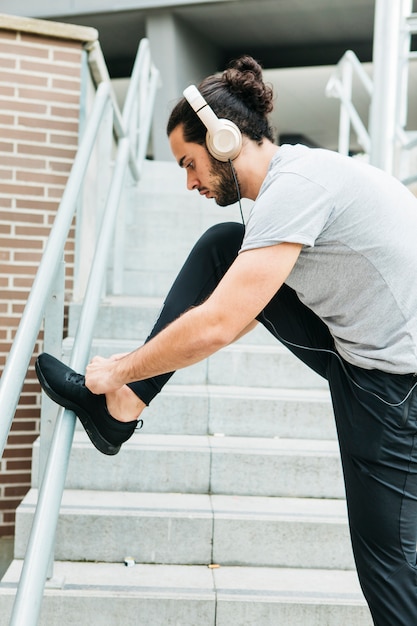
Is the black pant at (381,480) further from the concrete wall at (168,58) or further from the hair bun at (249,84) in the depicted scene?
the concrete wall at (168,58)

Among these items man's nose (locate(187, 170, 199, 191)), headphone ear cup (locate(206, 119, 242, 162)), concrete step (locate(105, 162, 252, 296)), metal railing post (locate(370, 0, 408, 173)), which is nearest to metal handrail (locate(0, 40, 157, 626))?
man's nose (locate(187, 170, 199, 191))

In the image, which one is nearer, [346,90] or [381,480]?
[381,480]

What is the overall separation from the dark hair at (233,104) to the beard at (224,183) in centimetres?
6

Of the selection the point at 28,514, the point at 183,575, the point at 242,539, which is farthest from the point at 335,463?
the point at 28,514

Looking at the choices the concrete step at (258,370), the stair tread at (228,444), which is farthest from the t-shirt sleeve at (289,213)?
the concrete step at (258,370)

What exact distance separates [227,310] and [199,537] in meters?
1.13

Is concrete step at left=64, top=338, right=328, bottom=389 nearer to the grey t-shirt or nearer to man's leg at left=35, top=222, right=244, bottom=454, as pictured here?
man's leg at left=35, top=222, right=244, bottom=454

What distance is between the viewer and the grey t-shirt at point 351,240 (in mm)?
1309

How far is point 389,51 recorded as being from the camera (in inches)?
146

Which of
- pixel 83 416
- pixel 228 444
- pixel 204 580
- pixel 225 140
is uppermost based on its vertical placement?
pixel 225 140

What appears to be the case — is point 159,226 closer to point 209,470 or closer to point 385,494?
point 209,470

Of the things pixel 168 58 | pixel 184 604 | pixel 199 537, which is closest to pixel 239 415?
pixel 199 537

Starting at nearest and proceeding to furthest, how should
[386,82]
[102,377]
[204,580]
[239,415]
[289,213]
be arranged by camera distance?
[289,213] < [102,377] < [204,580] < [239,415] < [386,82]

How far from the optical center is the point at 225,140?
1444 mm
